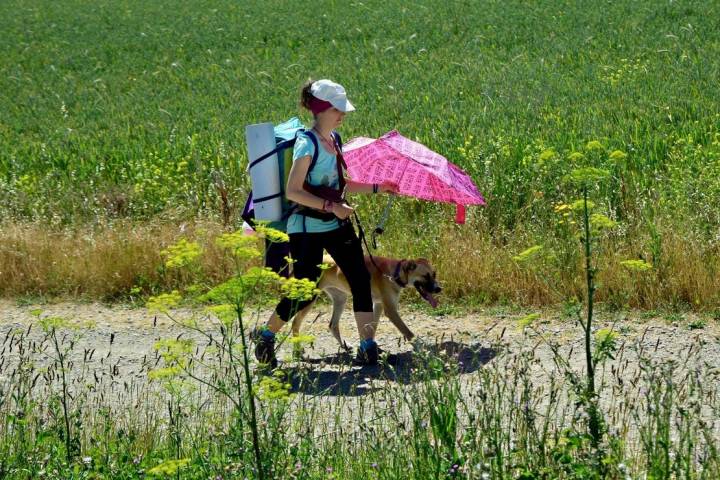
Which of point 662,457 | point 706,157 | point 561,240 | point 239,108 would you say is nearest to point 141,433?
point 662,457

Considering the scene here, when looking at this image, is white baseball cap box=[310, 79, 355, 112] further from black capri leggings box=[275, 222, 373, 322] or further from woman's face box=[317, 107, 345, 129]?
black capri leggings box=[275, 222, 373, 322]

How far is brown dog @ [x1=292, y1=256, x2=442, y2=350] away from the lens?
25.9ft

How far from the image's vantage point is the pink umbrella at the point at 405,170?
7750 millimetres

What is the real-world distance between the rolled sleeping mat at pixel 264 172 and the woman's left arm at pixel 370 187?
0.54 meters

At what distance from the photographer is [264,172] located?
7281mm

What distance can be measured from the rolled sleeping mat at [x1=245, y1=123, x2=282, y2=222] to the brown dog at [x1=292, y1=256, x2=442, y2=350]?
768 millimetres

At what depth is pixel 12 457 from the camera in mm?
5324

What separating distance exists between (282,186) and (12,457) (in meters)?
2.75

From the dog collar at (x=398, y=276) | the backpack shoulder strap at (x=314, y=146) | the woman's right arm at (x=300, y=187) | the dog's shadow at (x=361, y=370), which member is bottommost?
the dog's shadow at (x=361, y=370)

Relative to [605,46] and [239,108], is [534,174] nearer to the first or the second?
[239,108]

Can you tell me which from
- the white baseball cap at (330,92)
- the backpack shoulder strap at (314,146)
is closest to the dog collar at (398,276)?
the backpack shoulder strap at (314,146)

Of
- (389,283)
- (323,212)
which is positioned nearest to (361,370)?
(389,283)

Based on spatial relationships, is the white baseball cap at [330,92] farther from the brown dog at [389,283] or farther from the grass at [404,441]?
the grass at [404,441]

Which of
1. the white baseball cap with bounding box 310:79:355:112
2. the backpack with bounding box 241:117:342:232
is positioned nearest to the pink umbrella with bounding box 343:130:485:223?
the backpack with bounding box 241:117:342:232
